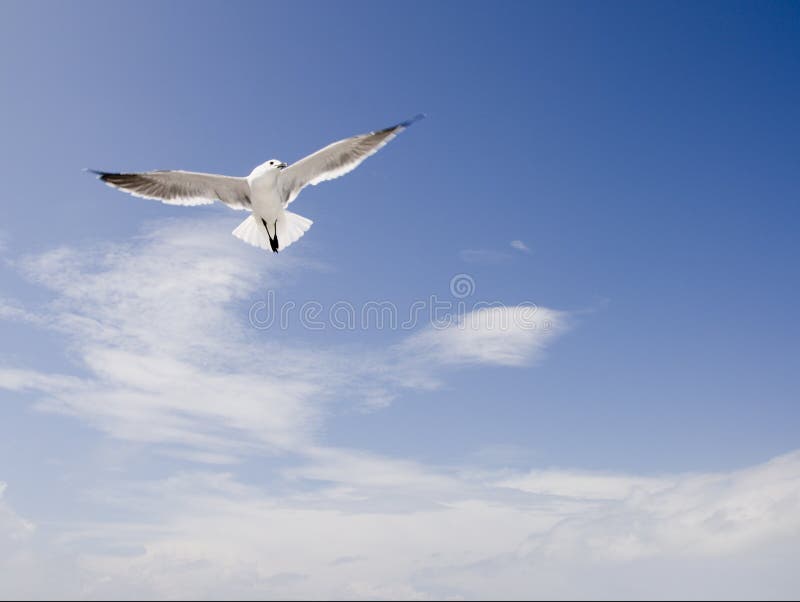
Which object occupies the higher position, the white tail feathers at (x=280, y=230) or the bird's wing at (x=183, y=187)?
the bird's wing at (x=183, y=187)

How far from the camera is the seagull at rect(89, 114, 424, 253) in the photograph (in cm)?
1519

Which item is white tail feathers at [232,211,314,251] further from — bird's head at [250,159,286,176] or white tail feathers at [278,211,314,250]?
bird's head at [250,159,286,176]

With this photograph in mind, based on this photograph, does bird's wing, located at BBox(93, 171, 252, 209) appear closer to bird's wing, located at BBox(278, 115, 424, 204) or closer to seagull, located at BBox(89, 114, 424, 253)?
seagull, located at BBox(89, 114, 424, 253)

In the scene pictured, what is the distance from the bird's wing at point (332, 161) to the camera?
15.2 metres

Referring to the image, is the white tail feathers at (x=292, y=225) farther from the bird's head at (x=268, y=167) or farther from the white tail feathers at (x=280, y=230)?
the bird's head at (x=268, y=167)

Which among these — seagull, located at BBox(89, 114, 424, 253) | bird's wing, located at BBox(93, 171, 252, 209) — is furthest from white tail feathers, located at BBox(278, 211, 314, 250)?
bird's wing, located at BBox(93, 171, 252, 209)

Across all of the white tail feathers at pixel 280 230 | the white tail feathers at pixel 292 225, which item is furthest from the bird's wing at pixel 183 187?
the white tail feathers at pixel 292 225

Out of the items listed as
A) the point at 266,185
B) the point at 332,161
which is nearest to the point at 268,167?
the point at 266,185

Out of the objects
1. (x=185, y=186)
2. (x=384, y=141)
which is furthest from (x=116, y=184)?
(x=384, y=141)

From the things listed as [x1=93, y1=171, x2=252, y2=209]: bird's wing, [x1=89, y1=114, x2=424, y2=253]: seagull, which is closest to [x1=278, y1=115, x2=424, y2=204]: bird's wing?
[x1=89, y1=114, x2=424, y2=253]: seagull

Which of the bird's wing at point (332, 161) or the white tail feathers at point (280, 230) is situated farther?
the white tail feathers at point (280, 230)

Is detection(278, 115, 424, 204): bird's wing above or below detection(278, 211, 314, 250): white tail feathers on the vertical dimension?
above

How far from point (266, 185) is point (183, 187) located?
2.15 metres

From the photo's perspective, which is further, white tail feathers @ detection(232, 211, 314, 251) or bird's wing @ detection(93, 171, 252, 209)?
white tail feathers @ detection(232, 211, 314, 251)
